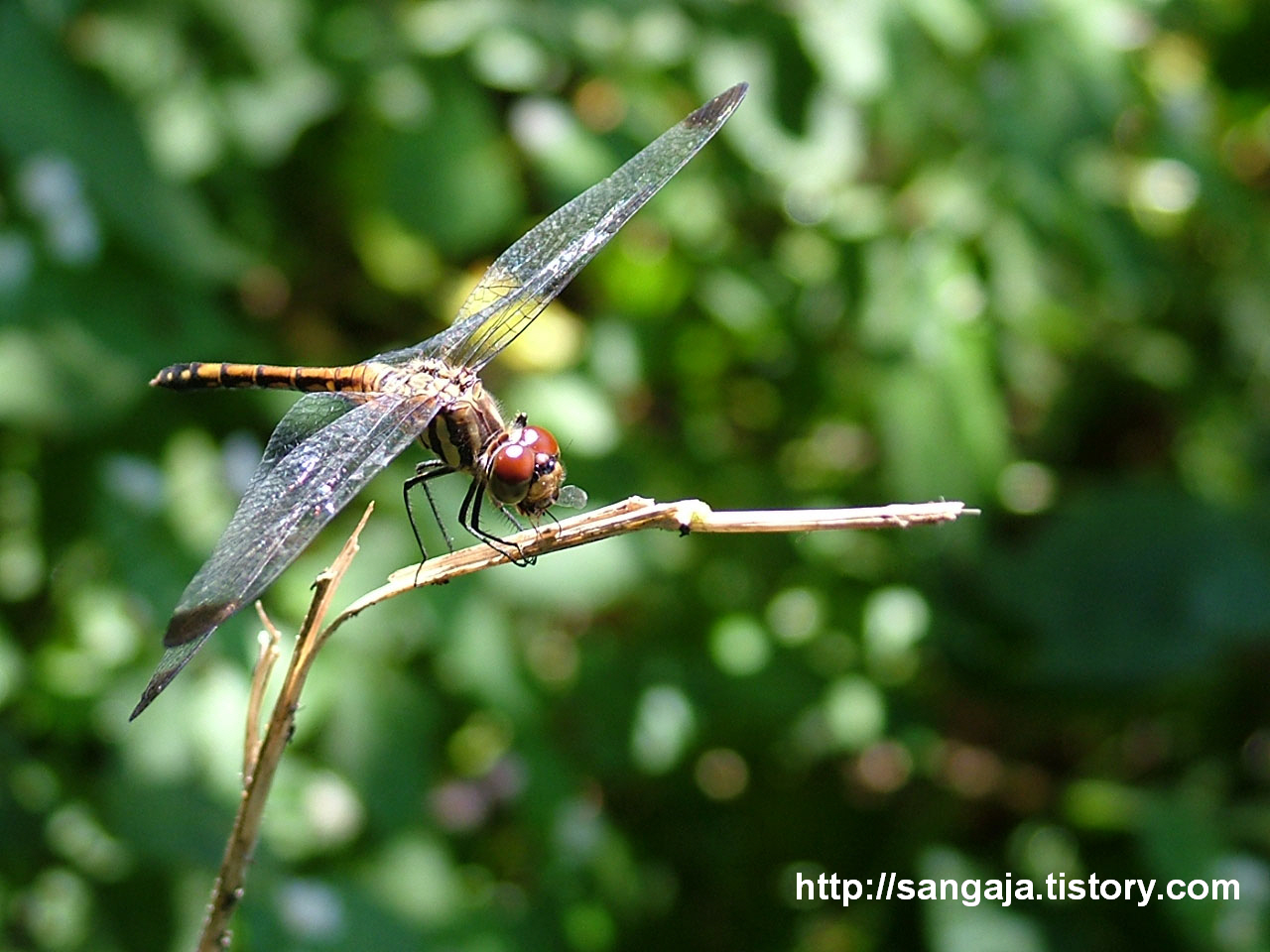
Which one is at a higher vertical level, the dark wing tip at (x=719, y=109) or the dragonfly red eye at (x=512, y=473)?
the dark wing tip at (x=719, y=109)

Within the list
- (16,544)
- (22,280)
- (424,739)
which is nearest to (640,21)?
(22,280)

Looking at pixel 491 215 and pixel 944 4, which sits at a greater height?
pixel 944 4

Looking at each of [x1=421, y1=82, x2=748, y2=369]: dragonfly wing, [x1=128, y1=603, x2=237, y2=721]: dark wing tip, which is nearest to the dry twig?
[x1=128, y1=603, x2=237, y2=721]: dark wing tip

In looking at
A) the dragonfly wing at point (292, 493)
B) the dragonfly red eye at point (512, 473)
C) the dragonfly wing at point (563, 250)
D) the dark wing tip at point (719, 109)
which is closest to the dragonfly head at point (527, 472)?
the dragonfly red eye at point (512, 473)

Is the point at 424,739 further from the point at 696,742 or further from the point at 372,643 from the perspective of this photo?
the point at 696,742

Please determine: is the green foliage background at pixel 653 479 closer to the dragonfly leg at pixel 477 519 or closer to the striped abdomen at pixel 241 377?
the striped abdomen at pixel 241 377

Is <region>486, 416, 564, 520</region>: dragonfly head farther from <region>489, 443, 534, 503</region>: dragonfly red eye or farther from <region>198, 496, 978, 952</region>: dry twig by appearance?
<region>198, 496, 978, 952</region>: dry twig
